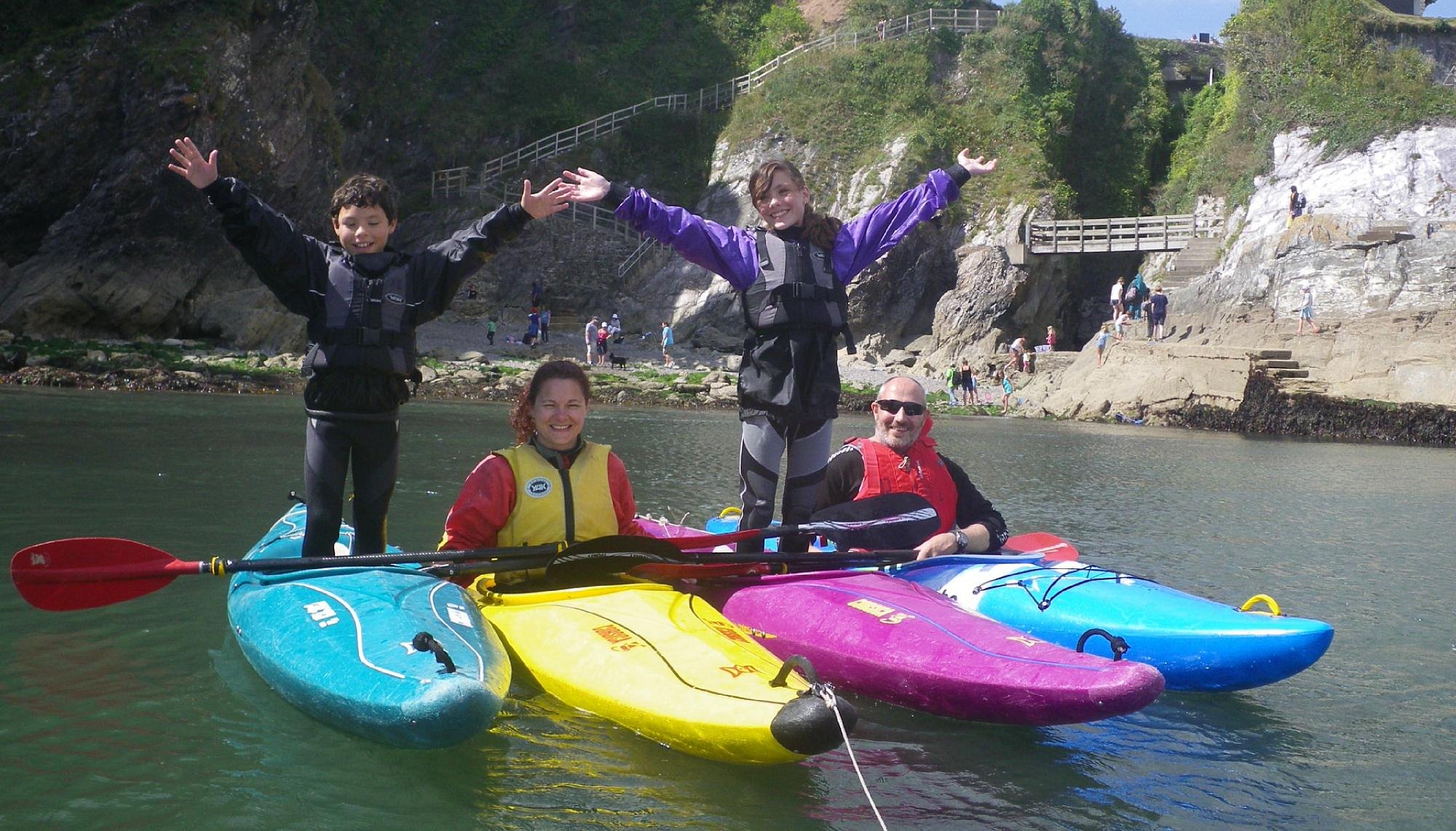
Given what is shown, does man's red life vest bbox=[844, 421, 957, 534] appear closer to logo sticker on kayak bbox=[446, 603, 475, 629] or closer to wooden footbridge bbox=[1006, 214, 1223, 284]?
logo sticker on kayak bbox=[446, 603, 475, 629]

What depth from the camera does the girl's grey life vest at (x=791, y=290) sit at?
4902 millimetres

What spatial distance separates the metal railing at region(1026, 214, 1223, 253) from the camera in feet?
100.0

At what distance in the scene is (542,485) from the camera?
14.4ft

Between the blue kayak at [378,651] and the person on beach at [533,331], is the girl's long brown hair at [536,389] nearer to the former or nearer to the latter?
the blue kayak at [378,651]

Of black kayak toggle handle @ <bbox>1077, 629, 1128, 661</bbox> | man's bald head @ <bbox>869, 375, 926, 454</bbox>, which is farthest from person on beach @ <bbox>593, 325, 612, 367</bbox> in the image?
black kayak toggle handle @ <bbox>1077, 629, 1128, 661</bbox>

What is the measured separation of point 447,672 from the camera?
3.22 meters

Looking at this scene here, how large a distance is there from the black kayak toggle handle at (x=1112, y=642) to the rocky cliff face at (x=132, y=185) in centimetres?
2051

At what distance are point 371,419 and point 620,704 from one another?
161cm

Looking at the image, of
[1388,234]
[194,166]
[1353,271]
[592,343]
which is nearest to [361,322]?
[194,166]

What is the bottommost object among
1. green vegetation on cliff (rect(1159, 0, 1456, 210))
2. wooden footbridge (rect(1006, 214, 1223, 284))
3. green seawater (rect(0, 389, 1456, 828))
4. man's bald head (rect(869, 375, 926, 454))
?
green seawater (rect(0, 389, 1456, 828))

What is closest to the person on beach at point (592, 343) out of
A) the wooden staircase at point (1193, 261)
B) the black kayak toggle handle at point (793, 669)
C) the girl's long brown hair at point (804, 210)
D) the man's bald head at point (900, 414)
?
the wooden staircase at point (1193, 261)

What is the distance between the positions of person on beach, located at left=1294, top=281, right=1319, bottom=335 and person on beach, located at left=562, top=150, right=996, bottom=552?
20511 mm

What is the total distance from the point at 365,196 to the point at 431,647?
6.16 ft

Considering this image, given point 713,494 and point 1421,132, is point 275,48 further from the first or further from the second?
point 1421,132
